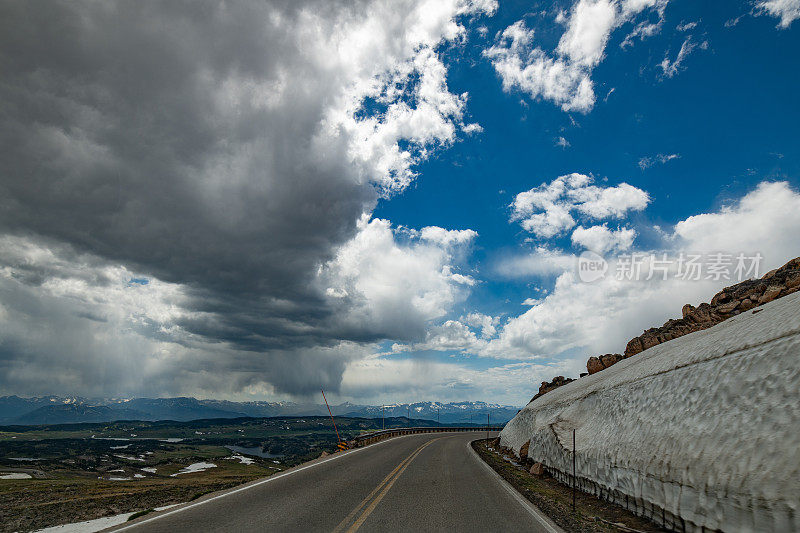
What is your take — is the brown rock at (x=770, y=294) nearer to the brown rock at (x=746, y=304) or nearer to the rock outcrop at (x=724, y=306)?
the rock outcrop at (x=724, y=306)

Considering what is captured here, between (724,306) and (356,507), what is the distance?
21771 millimetres

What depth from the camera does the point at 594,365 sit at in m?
31.0

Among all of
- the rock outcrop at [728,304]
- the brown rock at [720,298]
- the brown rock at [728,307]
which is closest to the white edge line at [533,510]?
the rock outcrop at [728,304]

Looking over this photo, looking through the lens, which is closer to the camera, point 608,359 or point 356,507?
point 356,507

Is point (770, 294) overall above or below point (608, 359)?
above

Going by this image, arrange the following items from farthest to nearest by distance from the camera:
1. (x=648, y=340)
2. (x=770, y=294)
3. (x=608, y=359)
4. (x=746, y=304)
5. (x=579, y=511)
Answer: (x=608, y=359) → (x=648, y=340) → (x=746, y=304) → (x=770, y=294) → (x=579, y=511)


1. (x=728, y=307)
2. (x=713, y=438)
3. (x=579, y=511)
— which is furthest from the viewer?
(x=728, y=307)

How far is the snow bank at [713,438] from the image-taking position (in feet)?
22.3

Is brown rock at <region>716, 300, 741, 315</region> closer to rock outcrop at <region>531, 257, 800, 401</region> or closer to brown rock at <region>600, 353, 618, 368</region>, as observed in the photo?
rock outcrop at <region>531, 257, 800, 401</region>

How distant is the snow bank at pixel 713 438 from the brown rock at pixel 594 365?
56.6 feet

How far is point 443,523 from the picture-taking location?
27.6 feet

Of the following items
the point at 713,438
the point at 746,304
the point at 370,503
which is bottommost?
the point at 370,503

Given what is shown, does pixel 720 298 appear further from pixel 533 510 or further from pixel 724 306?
pixel 533 510

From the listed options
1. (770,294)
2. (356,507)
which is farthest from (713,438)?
(770,294)
